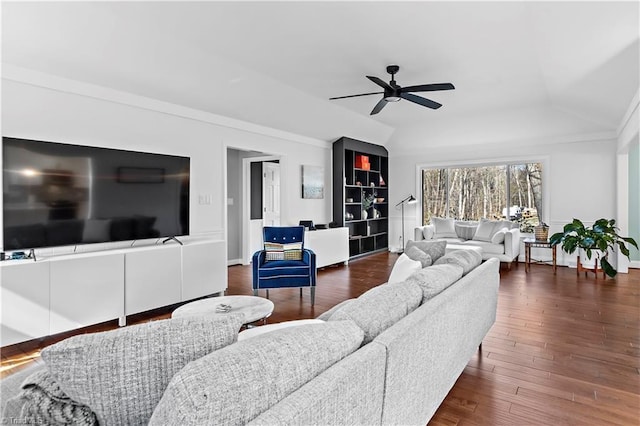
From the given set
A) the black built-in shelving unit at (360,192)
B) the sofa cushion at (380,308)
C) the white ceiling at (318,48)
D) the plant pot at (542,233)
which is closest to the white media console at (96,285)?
the white ceiling at (318,48)

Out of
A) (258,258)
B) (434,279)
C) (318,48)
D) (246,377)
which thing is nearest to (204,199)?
(258,258)

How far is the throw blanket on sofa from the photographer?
939 mm

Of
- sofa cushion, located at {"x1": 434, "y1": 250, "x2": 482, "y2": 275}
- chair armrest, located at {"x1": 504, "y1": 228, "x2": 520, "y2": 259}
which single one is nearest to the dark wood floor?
sofa cushion, located at {"x1": 434, "y1": 250, "x2": 482, "y2": 275}

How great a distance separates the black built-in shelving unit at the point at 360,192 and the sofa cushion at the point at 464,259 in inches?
177

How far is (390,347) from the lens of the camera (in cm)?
125

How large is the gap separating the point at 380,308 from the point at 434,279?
0.59 metres

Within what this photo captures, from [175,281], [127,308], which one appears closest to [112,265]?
[127,308]

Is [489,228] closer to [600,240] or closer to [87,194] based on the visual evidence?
[600,240]

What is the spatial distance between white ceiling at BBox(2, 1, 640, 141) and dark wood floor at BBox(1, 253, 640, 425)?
7.97 ft

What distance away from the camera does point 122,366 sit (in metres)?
0.90

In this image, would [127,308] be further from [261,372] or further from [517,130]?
[517,130]

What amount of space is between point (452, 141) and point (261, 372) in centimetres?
762

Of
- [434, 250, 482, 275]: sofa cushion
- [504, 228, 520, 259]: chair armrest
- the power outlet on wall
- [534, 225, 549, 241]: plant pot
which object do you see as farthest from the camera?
[534, 225, 549, 241]: plant pot

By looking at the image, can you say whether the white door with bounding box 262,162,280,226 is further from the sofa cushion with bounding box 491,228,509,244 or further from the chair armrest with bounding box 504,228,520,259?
the chair armrest with bounding box 504,228,520,259
